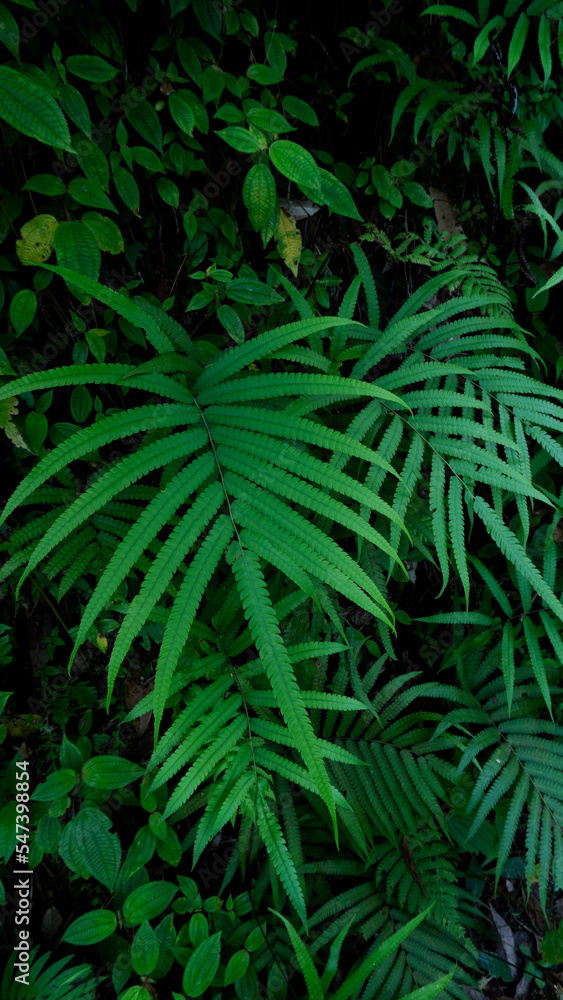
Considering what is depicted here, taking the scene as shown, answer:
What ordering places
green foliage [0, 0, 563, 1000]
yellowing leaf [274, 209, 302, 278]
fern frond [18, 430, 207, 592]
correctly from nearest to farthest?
fern frond [18, 430, 207, 592]
green foliage [0, 0, 563, 1000]
yellowing leaf [274, 209, 302, 278]

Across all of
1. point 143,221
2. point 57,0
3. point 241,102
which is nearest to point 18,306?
point 143,221

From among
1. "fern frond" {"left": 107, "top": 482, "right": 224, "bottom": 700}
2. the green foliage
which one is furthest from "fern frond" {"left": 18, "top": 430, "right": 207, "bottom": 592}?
"fern frond" {"left": 107, "top": 482, "right": 224, "bottom": 700}

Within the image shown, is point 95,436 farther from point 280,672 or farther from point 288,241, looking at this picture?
point 288,241

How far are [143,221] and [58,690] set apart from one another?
1787 mm

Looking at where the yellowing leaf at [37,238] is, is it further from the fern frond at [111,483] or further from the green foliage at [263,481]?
the fern frond at [111,483]

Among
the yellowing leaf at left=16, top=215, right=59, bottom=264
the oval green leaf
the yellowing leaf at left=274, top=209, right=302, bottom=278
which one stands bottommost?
the oval green leaf

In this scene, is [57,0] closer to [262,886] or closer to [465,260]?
[465,260]

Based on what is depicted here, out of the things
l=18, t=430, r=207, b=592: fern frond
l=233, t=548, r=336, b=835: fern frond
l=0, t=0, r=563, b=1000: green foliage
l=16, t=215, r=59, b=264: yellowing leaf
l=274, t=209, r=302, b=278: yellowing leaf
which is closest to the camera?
l=233, t=548, r=336, b=835: fern frond

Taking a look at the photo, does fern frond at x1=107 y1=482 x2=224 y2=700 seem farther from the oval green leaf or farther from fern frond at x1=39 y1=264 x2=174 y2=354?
the oval green leaf

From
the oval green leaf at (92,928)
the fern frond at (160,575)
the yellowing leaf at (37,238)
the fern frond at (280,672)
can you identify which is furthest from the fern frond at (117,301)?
the oval green leaf at (92,928)

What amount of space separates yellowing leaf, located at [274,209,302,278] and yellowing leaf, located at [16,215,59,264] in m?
0.77

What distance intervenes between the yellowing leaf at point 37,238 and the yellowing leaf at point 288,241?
2.54 ft

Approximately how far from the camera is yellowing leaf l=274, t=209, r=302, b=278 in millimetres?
1896

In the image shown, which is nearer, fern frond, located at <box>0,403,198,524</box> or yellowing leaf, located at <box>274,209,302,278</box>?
fern frond, located at <box>0,403,198,524</box>
